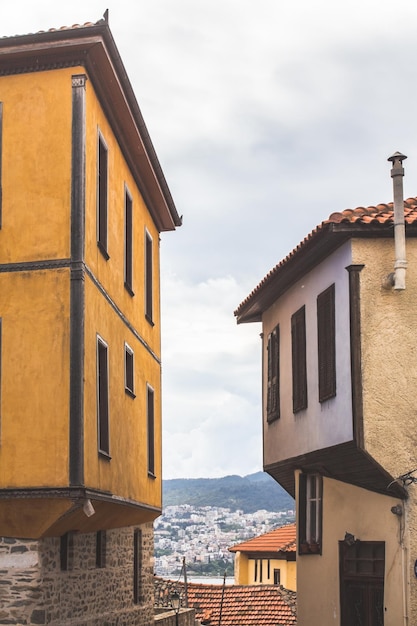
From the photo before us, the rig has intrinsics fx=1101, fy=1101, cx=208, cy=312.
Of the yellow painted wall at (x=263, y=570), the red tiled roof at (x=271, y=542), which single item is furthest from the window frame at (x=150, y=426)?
the yellow painted wall at (x=263, y=570)

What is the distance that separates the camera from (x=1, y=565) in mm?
16109

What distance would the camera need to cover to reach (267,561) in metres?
47.3

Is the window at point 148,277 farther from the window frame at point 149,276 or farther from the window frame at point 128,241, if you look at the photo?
the window frame at point 128,241

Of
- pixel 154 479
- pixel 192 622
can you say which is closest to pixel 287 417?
pixel 154 479

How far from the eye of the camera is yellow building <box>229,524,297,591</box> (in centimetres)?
4497

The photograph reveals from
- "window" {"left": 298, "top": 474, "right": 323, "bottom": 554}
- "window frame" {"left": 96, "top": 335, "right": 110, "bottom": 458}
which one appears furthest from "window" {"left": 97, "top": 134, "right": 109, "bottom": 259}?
"window" {"left": 298, "top": 474, "right": 323, "bottom": 554}

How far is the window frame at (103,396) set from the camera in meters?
17.8

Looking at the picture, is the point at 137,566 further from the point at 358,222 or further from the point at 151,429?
the point at 358,222

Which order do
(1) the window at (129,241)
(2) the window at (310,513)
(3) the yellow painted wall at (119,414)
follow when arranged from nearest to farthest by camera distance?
(3) the yellow painted wall at (119,414), (1) the window at (129,241), (2) the window at (310,513)

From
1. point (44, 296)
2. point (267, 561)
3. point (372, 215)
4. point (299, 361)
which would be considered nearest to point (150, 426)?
point (299, 361)

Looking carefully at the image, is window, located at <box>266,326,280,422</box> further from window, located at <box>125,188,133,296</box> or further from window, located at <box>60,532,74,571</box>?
window, located at <box>60,532,74,571</box>

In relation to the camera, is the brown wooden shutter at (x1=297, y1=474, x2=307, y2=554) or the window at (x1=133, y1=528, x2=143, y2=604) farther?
the window at (x1=133, y1=528, x2=143, y2=604)

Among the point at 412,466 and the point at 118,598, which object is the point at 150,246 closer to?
the point at 118,598

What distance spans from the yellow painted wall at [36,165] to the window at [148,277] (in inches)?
260
